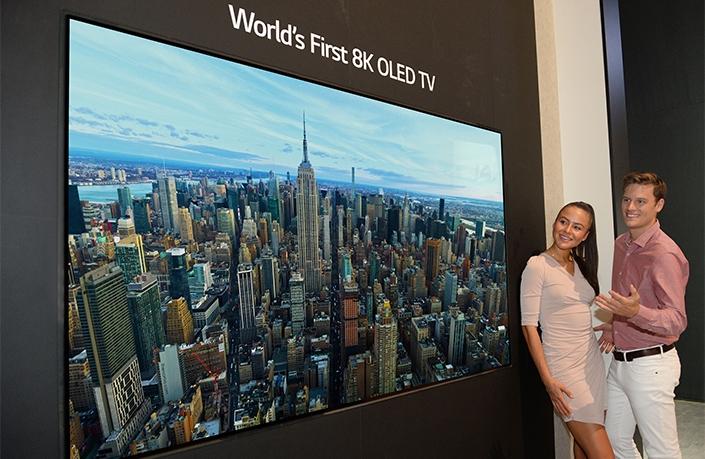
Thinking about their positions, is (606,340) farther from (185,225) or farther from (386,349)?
(185,225)

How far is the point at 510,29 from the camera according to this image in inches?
118

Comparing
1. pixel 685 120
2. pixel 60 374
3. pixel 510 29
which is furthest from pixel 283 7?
pixel 685 120

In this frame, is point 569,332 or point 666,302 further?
point 569,332

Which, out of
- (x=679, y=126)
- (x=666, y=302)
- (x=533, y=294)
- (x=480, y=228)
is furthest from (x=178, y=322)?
(x=679, y=126)

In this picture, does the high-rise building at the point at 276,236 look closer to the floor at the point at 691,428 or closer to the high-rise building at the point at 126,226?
the high-rise building at the point at 126,226

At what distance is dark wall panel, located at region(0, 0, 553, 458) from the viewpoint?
1270mm

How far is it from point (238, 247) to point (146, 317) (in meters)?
0.36

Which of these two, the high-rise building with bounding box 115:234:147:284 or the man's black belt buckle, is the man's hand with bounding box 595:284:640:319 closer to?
the man's black belt buckle

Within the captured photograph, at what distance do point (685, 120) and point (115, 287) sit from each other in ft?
17.1

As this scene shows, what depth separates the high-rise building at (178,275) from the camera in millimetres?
1503

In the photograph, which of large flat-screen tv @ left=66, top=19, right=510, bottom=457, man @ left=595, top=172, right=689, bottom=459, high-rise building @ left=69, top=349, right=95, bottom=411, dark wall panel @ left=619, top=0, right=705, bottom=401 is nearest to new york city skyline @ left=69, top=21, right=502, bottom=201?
large flat-screen tv @ left=66, top=19, right=510, bottom=457

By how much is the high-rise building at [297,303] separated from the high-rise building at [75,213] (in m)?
0.71

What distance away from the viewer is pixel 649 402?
222 centimetres

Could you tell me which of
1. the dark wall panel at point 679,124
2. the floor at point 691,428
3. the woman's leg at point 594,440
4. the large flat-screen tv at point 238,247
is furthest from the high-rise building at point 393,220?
the dark wall panel at point 679,124
